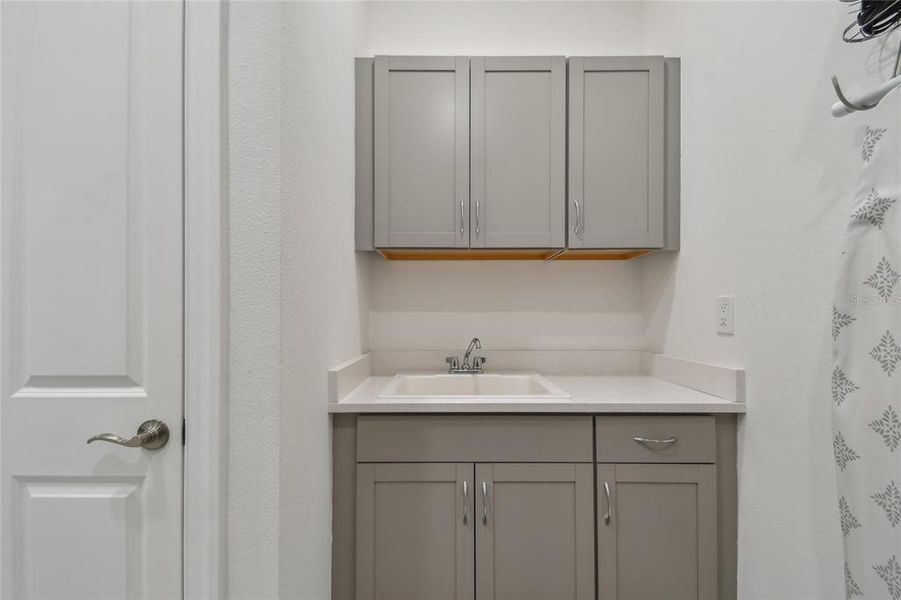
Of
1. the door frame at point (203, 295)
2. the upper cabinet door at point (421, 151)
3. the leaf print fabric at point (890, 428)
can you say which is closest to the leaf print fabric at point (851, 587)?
the leaf print fabric at point (890, 428)

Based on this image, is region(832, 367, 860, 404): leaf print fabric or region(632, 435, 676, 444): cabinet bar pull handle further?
region(632, 435, 676, 444): cabinet bar pull handle

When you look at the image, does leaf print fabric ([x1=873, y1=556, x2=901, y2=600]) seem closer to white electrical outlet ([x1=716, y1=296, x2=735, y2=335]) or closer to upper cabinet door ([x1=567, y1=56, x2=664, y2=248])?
white electrical outlet ([x1=716, y1=296, x2=735, y2=335])

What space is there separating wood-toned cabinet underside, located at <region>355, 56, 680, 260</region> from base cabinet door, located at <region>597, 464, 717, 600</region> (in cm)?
87

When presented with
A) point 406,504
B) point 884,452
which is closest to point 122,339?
point 406,504

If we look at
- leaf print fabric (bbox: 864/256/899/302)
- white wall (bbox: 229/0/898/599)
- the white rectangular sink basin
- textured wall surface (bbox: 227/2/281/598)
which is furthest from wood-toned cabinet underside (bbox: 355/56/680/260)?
leaf print fabric (bbox: 864/256/899/302)

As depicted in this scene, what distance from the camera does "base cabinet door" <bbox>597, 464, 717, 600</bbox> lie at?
1.42 meters

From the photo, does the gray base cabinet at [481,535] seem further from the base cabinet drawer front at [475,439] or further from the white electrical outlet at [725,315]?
the white electrical outlet at [725,315]

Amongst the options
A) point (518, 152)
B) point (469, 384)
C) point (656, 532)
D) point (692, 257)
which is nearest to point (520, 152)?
point (518, 152)

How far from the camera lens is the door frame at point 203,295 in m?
0.93

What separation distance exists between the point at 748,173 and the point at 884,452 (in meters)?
0.83

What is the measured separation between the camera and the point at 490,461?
4.70 feet

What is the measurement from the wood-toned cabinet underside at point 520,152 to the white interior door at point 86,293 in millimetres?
907

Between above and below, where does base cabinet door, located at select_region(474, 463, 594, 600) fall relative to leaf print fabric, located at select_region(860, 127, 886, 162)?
below

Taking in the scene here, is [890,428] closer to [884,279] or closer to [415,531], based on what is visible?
[884,279]
